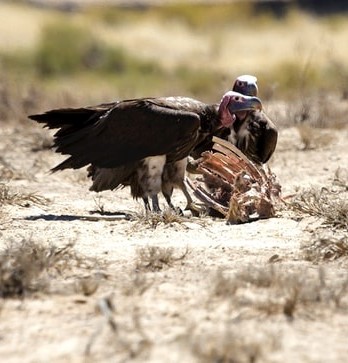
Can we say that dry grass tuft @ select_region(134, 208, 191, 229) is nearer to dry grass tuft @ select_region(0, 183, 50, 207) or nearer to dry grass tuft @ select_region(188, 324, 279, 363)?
dry grass tuft @ select_region(0, 183, 50, 207)

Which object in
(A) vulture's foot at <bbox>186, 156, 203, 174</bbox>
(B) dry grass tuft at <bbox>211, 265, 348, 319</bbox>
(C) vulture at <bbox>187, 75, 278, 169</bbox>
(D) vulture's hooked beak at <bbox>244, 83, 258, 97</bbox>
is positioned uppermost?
(D) vulture's hooked beak at <bbox>244, 83, 258, 97</bbox>

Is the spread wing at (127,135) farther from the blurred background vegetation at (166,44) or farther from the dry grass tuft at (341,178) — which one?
the blurred background vegetation at (166,44)

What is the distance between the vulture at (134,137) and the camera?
9.62 meters

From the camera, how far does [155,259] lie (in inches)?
290

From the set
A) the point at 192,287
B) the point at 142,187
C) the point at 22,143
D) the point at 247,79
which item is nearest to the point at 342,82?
the point at 22,143

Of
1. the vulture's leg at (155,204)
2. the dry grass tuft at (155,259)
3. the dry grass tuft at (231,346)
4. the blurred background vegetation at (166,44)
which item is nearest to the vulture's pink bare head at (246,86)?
the vulture's leg at (155,204)

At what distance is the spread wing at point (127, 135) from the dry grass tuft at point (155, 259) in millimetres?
2171

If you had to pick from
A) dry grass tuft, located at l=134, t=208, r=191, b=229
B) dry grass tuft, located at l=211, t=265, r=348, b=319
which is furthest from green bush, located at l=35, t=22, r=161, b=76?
dry grass tuft, located at l=211, t=265, r=348, b=319

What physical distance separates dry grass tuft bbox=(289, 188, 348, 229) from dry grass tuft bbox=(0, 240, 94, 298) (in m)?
2.12

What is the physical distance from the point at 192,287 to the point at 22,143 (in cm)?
764

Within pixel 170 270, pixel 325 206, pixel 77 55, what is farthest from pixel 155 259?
pixel 77 55

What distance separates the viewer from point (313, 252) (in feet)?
25.1

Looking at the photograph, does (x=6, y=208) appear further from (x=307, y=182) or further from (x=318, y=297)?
(x=318, y=297)

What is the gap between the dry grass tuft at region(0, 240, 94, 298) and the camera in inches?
264
